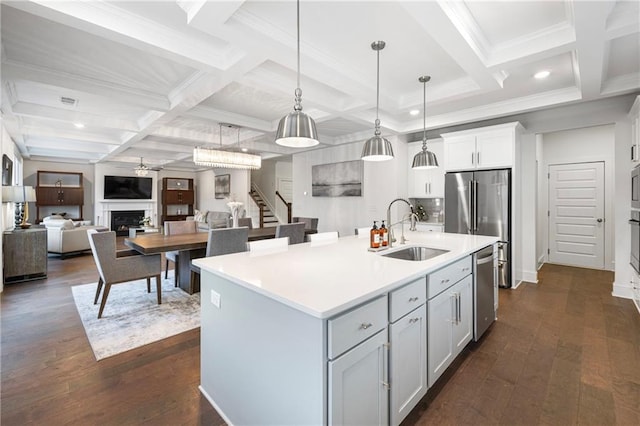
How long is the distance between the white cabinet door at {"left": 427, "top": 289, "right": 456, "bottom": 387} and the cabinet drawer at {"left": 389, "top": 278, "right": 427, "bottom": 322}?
152 millimetres

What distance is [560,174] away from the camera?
573 cm

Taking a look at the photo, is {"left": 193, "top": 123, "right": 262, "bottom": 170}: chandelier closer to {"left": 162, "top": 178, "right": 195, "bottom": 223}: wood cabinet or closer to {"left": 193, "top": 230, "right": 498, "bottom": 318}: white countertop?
{"left": 193, "top": 230, "right": 498, "bottom": 318}: white countertop

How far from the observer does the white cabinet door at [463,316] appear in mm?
2242

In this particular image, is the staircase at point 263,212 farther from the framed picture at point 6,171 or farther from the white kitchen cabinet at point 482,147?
the white kitchen cabinet at point 482,147

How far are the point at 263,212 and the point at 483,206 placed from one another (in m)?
7.08

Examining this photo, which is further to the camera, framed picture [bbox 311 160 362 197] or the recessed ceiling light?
framed picture [bbox 311 160 362 197]

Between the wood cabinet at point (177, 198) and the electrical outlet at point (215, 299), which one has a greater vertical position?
the wood cabinet at point (177, 198)

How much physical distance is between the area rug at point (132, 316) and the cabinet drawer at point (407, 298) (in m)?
2.34

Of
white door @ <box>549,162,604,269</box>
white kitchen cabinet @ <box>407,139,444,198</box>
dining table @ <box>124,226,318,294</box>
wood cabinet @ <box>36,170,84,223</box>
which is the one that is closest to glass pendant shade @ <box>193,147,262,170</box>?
dining table @ <box>124,226,318,294</box>

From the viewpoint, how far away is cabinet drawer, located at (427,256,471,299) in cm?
191

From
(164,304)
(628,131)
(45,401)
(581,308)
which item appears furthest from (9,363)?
(628,131)

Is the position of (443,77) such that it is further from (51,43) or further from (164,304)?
(164,304)

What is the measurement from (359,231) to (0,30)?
3.69 metres

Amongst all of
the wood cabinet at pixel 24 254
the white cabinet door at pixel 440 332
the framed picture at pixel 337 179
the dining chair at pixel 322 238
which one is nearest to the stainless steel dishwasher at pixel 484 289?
the white cabinet door at pixel 440 332
